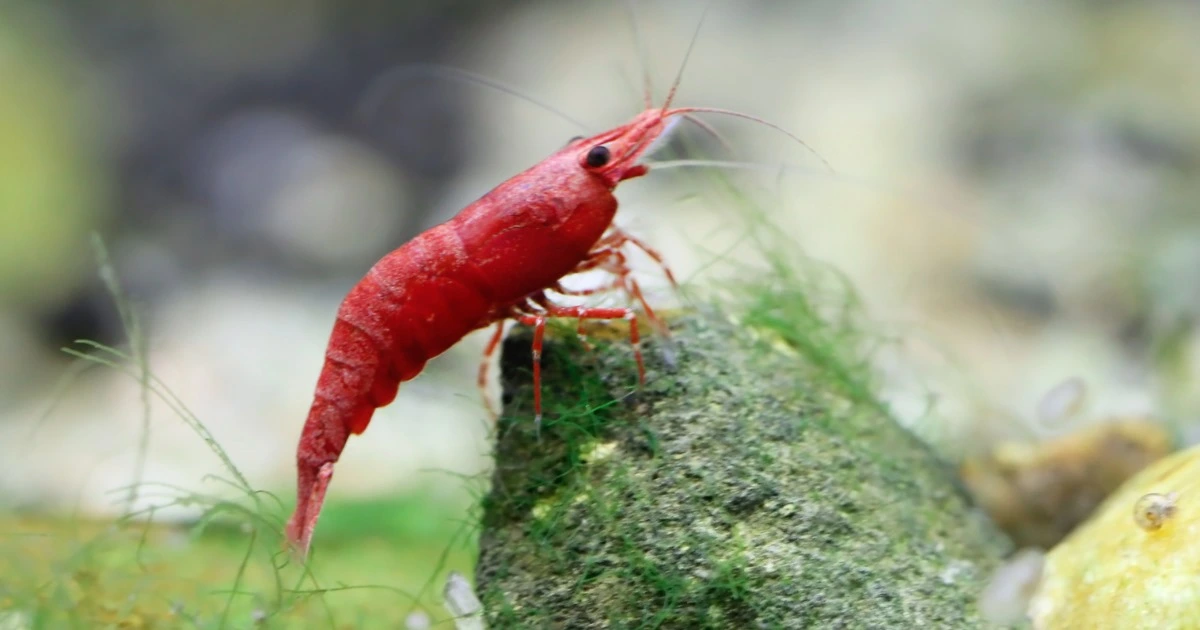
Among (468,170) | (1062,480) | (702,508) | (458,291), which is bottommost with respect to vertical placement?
(468,170)

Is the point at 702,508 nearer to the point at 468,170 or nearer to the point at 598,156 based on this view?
the point at 598,156

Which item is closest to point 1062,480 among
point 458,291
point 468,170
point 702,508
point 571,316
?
point 702,508

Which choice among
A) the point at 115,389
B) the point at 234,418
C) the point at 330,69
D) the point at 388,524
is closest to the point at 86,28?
the point at 330,69

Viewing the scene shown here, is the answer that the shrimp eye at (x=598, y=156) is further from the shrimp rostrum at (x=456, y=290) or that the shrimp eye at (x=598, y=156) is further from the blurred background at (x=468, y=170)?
the blurred background at (x=468, y=170)

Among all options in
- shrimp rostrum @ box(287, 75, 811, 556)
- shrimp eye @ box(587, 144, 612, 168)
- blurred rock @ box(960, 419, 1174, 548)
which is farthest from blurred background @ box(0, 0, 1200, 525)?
shrimp eye @ box(587, 144, 612, 168)

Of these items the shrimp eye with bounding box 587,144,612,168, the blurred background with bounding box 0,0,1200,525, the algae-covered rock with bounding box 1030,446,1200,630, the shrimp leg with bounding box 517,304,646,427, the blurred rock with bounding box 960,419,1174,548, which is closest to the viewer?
the algae-covered rock with bounding box 1030,446,1200,630

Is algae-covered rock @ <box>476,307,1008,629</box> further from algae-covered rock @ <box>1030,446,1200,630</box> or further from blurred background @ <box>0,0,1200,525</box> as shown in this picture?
blurred background @ <box>0,0,1200,525</box>

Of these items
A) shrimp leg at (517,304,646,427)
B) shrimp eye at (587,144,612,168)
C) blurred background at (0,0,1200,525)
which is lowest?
blurred background at (0,0,1200,525)
